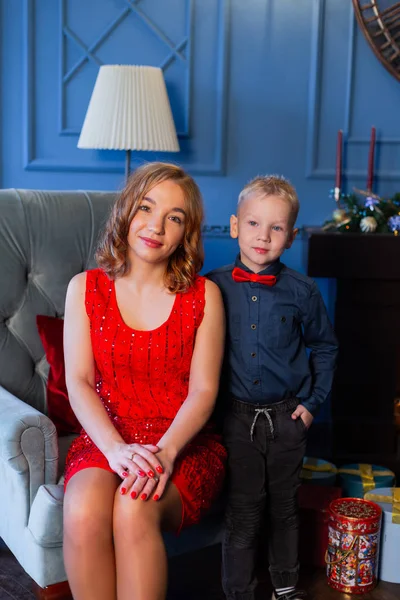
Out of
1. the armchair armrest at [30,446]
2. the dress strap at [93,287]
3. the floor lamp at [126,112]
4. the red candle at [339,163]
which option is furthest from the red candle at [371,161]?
the armchair armrest at [30,446]

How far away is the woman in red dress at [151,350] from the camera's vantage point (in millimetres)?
1693

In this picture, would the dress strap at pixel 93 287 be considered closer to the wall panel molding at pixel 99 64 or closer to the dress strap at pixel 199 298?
the dress strap at pixel 199 298

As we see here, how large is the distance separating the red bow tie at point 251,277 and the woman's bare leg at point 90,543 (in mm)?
601

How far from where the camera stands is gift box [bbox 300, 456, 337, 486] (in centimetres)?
243

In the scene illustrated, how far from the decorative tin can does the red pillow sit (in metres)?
0.76

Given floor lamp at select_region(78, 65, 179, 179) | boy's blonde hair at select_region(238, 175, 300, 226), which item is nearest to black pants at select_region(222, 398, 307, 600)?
boy's blonde hair at select_region(238, 175, 300, 226)

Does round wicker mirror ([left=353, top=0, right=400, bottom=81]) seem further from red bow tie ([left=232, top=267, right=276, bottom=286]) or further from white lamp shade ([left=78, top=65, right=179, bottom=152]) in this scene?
red bow tie ([left=232, top=267, right=276, bottom=286])

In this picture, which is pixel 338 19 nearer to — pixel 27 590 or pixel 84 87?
pixel 84 87

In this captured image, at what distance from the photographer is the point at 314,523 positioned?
7.36 ft

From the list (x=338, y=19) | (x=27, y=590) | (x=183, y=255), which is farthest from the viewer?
(x=338, y=19)

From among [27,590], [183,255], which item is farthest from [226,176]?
[27,590]

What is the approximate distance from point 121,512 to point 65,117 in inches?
73.2

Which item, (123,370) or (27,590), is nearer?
(123,370)

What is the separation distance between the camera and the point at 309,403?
1909 mm
